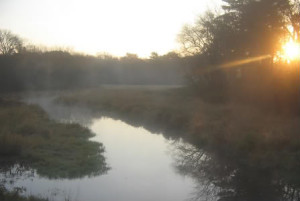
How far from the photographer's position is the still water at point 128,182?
40.9 feet

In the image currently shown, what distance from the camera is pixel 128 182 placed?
14.1m

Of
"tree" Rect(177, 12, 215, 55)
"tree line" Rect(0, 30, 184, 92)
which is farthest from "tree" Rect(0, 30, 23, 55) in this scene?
"tree" Rect(177, 12, 215, 55)

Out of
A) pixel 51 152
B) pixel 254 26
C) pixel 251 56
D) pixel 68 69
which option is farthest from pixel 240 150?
pixel 68 69

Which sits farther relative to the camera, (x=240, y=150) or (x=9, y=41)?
(x=9, y=41)

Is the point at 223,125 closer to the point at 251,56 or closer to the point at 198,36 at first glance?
the point at 251,56

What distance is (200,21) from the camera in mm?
48062

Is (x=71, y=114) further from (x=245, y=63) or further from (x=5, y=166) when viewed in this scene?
(x=5, y=166)

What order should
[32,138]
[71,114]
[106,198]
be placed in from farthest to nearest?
1. [71,114]
2. [32,138]
3. [106,198]

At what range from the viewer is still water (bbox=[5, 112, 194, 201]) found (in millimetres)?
12469

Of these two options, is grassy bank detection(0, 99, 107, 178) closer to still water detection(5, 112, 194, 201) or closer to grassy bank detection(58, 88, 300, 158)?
still water detection(5, 112, 194, 201)

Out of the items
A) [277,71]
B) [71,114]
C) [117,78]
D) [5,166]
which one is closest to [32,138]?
[5,166]

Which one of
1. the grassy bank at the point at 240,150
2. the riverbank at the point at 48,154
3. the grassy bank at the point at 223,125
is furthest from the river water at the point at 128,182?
the grassy bank at the point at 223,125

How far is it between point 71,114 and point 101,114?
2.82m

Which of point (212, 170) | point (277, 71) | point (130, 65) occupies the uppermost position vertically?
point (130, 65)
